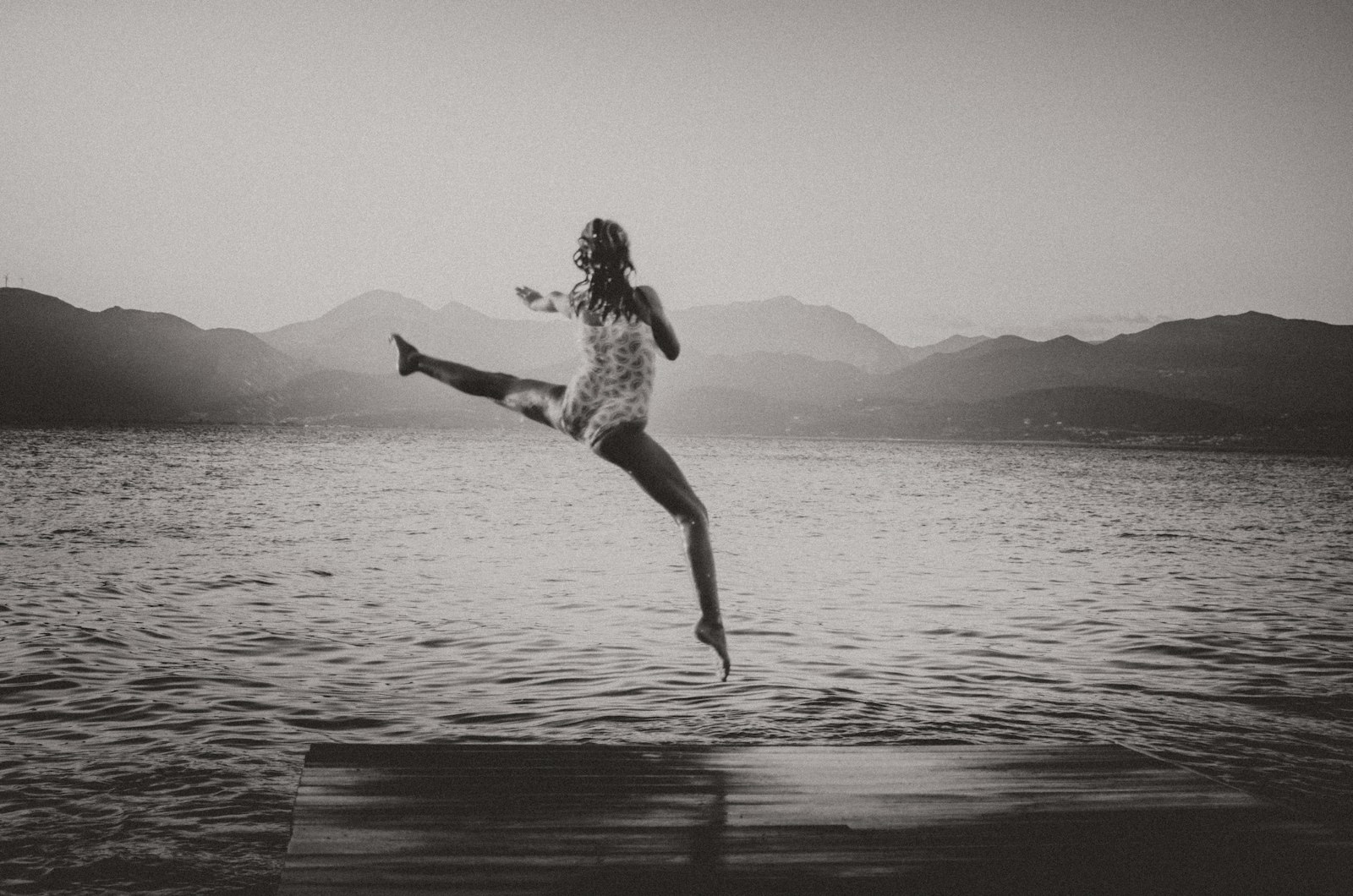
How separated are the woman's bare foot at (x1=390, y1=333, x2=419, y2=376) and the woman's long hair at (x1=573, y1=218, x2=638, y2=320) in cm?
135

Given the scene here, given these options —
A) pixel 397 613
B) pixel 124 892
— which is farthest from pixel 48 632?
pixel 124 892

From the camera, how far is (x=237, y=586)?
1164 inches

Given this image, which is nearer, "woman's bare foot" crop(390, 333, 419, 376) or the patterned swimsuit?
the patterned swimsuit

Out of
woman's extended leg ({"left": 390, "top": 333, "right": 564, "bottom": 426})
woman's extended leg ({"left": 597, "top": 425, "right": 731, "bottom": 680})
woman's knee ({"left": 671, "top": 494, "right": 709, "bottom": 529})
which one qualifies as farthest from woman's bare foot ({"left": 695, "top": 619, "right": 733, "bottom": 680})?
woman's extended leg ({"left": 390, "top": 333, "right": 564, "bottom": 426})

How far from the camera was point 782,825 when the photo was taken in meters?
6.85

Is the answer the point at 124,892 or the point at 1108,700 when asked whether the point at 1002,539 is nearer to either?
the point at 1108,700

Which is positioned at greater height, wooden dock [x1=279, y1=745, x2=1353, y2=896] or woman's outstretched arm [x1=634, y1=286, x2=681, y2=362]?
woman's outstretched arm [x1=634, y1=286, x2=681, y2=362]

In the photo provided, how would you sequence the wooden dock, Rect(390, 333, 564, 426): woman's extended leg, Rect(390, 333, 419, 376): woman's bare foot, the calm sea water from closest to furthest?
1. the wooden dock
2. Rect(390, 333, 564, 426): woman's extended leg
3. Rect(390, 333, 419, 376): woman's bare foot
4. the calm sea water

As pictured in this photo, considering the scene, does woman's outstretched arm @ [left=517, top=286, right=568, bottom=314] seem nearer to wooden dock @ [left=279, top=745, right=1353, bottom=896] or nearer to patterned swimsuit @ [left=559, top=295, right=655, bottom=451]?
patterned swimsuit @ [left=559, top=295, right=655, bottom=451]

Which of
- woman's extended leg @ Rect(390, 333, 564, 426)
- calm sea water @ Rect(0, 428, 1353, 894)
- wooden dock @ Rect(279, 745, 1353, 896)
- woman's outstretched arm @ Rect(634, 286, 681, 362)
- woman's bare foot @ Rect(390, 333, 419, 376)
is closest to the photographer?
wooden dock @ Rect(279, 745, 1353, 896)

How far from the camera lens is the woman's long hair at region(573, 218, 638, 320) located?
6766 millimetres

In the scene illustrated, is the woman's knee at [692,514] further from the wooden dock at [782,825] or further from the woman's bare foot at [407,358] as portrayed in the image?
the woman's bare foot at [407,358]

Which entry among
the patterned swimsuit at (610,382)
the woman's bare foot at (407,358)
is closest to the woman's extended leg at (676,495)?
the patterned swimsuit at (610,382)

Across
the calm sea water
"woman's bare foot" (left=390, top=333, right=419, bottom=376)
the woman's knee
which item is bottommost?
the calm sea water
